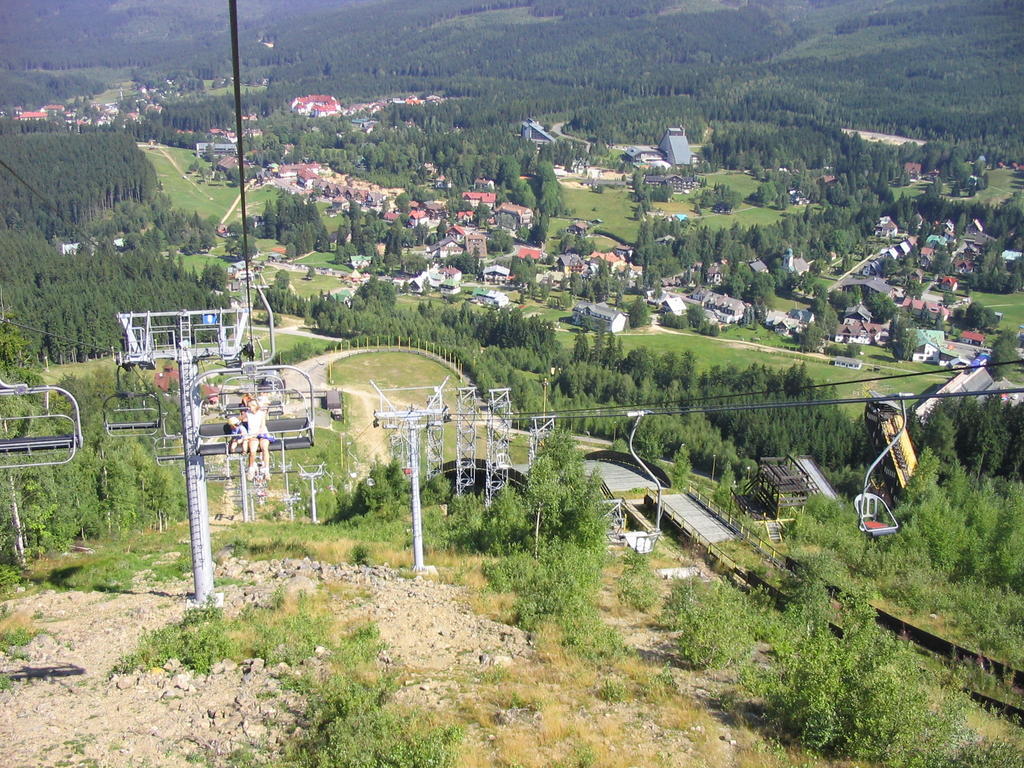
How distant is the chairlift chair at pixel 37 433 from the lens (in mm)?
6949

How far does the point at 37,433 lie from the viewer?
1580 centimetres

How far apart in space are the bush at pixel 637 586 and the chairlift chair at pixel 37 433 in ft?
20.7

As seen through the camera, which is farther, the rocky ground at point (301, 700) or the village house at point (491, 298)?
the village house at point (491, 298)

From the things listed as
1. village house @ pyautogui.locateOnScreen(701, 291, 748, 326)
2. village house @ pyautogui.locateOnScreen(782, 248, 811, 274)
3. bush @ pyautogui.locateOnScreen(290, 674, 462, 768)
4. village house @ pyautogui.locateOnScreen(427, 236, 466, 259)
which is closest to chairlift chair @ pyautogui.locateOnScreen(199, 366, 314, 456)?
bush @ pyautogui.locateOnScreen(290, 674, 462, 768)

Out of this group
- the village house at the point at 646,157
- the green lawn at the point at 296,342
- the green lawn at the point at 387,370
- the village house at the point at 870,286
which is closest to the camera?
the green lawn at the point at 387,370

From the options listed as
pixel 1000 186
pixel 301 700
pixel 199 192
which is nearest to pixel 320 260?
pixel 199 192

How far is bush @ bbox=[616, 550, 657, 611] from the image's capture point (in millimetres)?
10289

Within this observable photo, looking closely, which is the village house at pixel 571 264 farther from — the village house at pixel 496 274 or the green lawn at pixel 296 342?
the green lawn at pixel 296 342

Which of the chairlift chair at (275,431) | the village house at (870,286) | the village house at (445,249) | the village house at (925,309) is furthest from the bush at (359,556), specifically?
the village house at (445,249)

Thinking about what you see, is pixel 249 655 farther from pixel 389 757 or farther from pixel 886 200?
pixel 886 200

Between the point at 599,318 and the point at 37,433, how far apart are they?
3515cm

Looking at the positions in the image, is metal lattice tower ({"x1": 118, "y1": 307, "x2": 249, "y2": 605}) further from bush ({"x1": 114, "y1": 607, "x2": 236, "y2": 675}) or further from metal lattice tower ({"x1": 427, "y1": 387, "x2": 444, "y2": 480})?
metal lattice tower ({"x1": 427, "y1": 387, "x2": 444, "y2": 480})

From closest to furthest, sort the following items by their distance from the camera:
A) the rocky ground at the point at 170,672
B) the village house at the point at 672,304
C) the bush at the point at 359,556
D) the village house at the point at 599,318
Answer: the rocky ground at the point at 170,672 < the bush at the point at 359,556 < the village house at the point at 599,318 < the village house at the point at 672,304

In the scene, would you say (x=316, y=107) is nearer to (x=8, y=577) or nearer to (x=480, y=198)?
(x=480, y=198)
